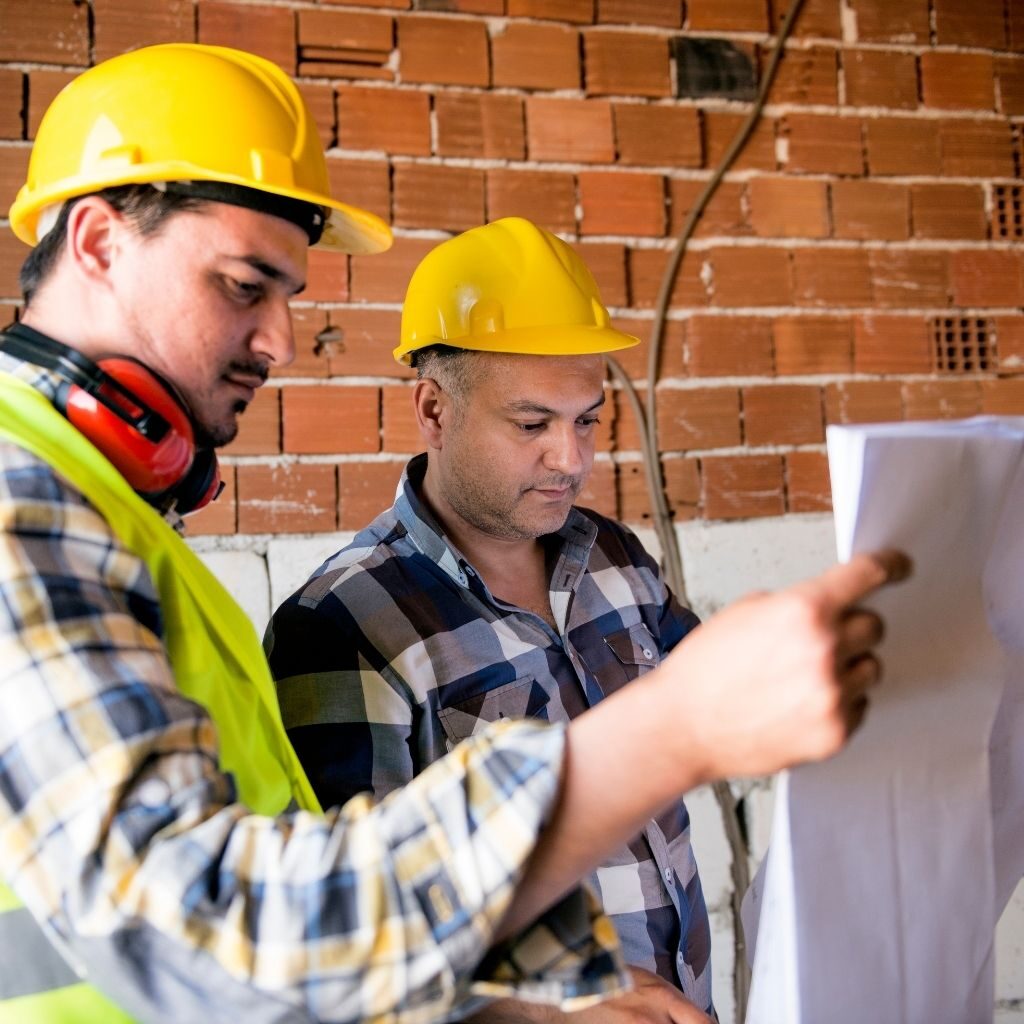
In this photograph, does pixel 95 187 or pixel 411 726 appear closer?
pixel 95 187

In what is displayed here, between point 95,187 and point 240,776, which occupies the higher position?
point 95,187

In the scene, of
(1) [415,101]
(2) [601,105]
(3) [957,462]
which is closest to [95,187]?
(3) [957,462]

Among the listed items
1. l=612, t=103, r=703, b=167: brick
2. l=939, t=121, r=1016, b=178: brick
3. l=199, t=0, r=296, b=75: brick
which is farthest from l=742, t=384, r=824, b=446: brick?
l=199, t=0, r=296, b=75: brick

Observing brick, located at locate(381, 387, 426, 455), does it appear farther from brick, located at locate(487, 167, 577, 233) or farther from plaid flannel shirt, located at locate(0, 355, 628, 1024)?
plaid flannel shirt, located at locate(0, 355, 628, 1024)

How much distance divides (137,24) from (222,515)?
3.19ft

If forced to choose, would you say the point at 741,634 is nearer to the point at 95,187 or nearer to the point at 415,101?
the point at 95,187

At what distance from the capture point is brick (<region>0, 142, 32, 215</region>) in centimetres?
198

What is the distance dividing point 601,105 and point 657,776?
1954 mm

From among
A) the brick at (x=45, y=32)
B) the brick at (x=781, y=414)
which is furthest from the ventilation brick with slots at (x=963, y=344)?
the brick at (x=45, y=32)

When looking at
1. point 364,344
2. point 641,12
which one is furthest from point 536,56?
point 364,344

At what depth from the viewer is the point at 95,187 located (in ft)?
3.29

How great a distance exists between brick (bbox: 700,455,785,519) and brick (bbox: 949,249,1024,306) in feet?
2.04

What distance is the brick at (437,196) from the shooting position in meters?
2.16

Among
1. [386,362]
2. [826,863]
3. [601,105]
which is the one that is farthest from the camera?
[601,105]
